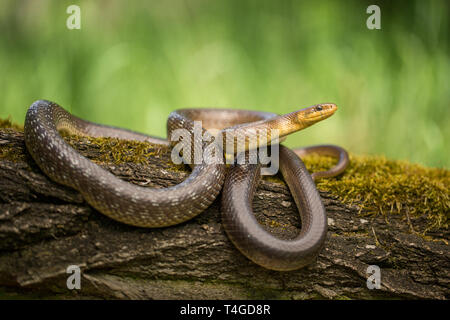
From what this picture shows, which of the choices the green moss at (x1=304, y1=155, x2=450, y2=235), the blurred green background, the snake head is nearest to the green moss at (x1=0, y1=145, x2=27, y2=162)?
the snake head

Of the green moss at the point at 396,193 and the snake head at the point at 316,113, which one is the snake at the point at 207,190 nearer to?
the snake head at the point at 316,113

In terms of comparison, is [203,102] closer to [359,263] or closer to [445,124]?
[359,263]

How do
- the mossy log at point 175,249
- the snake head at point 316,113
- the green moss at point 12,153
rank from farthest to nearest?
the snake head at point 316,113, the green moss at point 12,153, the mossy log at point 175,249

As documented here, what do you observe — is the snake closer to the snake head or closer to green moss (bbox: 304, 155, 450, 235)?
the snake head

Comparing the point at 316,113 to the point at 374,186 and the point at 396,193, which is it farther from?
the point at 396,193

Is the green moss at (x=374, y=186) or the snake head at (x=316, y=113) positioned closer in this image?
the green moss at (x=374, y=186)

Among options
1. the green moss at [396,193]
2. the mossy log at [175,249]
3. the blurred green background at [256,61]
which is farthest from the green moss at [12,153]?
the green moss at [396,193]

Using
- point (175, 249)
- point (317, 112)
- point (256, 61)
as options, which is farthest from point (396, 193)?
point (256, 61)

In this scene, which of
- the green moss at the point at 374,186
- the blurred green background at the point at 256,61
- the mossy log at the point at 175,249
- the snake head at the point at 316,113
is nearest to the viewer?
the mossy log at the point at 175,249

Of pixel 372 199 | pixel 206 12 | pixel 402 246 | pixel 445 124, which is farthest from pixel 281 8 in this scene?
pixel 402 246
